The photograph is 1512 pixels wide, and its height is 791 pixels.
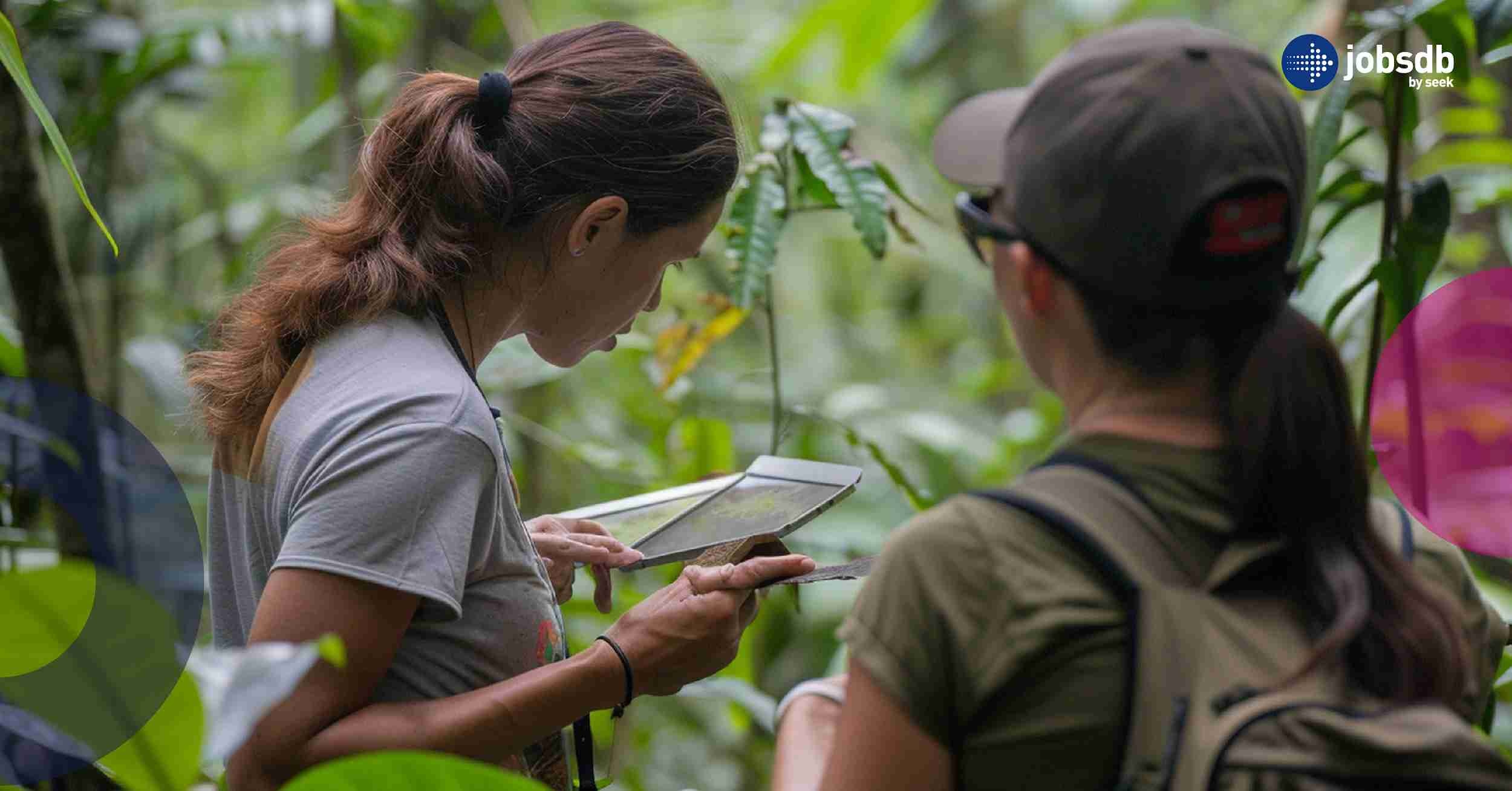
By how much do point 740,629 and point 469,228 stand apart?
15.9 inches

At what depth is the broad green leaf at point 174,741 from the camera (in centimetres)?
69

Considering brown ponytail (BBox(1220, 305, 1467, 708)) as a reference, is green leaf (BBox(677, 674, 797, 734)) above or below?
below

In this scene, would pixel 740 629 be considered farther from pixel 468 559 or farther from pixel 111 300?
pixel 111 300

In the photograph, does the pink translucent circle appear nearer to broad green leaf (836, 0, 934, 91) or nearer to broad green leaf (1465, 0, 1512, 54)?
broad green leaf (1465, 0, 1512, 54)

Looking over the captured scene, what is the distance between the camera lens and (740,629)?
102cm

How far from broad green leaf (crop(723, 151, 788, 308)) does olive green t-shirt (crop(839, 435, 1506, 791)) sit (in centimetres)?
80

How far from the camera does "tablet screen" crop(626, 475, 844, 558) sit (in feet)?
3.65

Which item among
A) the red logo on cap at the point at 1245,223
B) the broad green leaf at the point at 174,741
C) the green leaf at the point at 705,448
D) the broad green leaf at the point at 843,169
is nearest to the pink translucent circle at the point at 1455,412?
the broad green leaf at the point at 843,169

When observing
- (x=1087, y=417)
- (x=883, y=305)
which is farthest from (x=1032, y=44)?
(x=1087, y=417)

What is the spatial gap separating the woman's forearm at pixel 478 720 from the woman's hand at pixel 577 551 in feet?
0.53

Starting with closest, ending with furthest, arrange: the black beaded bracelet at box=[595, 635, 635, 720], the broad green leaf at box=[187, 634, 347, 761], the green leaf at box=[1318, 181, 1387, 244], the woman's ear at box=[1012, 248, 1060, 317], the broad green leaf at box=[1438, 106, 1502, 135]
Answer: the broad green leaf at box=[187, 634, 347, 761]
the woman's ear at box=[1012, 248, 1060, 317]
the black beaded bracelet at box=[595, 635, 635, 720]
the green leaf at box=[1318, 181, 1387, 244]
the broad green leaf at box=[1438, 106, 1502, 135]

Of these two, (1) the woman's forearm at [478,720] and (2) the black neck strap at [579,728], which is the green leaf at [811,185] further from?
(1) the woman's forearm at [478,720]

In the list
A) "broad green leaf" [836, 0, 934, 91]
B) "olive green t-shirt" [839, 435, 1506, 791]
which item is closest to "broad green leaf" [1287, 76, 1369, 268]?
"olive green t-shirt" [839, 435, 1506, 791]

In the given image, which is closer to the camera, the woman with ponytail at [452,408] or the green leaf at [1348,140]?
the woman with ponytail at [452,408]
